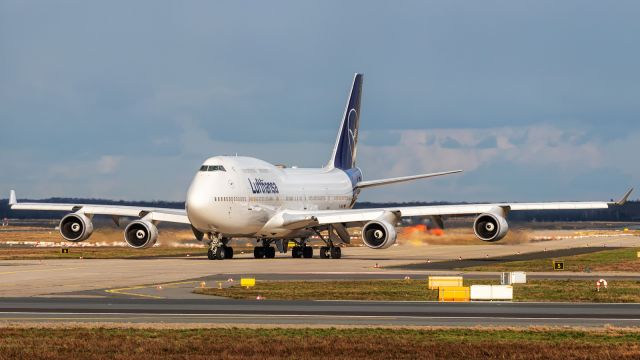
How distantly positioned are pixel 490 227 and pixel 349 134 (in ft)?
106

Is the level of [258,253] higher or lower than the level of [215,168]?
lower

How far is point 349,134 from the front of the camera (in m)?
106

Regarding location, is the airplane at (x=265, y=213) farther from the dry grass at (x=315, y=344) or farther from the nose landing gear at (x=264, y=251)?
the dry grass at (x=315, y=344)

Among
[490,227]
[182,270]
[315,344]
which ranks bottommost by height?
[315,344]

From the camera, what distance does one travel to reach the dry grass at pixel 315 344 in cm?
2911

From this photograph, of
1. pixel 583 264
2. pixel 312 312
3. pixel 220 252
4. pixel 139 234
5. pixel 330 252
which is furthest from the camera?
pixel 330 252

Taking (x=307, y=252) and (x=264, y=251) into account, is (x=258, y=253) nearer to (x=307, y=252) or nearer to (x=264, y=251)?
(x=264, y=251)

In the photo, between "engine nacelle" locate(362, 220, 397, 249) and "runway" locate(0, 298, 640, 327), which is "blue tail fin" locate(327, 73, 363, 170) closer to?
"engine nacelle" locate(362, 220, 397, 249)

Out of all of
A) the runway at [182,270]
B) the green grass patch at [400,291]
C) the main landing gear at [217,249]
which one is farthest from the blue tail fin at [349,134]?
the green grass patch at [400,291]

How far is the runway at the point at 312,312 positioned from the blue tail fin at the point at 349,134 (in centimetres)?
5834

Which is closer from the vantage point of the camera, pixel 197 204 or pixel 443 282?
pixel 443 282

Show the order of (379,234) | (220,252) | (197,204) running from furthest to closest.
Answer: (220,252), (379,234), (197,204)

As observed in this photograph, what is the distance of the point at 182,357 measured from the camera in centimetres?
2867

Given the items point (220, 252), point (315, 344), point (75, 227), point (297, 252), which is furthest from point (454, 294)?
point (75, 227)
